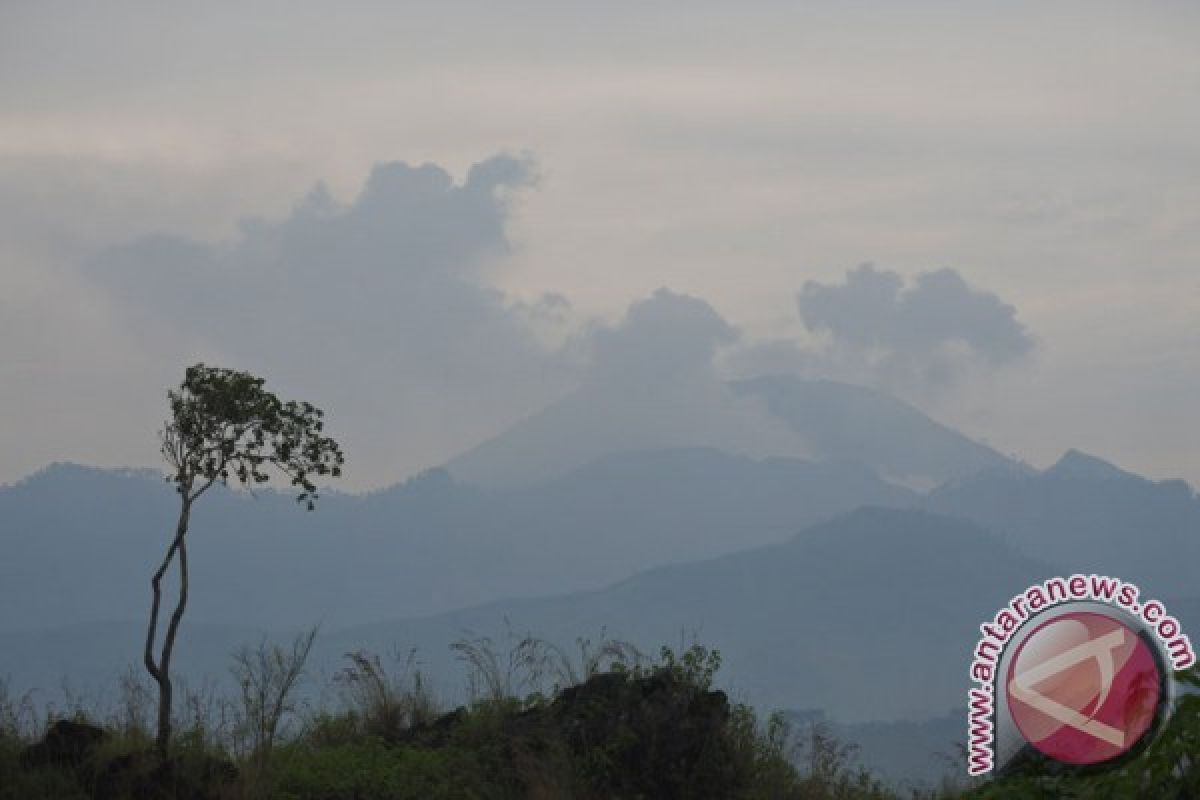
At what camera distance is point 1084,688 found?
7.64 metres

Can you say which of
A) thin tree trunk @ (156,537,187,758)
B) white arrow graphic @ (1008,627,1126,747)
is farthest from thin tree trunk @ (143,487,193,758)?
white arrow graphic @ (1008,627,1126,747)

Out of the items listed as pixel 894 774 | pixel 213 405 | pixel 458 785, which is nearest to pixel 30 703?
pixel 213 405

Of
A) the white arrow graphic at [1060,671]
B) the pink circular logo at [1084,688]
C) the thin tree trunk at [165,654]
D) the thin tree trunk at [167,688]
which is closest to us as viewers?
the pink circular logo at [1084,688]

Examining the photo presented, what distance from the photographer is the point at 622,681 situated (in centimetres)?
1755

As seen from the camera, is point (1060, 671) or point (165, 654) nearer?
point (1060, 671)

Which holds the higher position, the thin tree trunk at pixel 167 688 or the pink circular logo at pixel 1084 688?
the thin tree trunk at pixel 167 688

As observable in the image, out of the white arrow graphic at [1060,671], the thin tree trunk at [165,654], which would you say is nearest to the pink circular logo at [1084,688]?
the white arrow graphic at [1060,671]

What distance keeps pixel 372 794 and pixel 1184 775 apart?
38.0 ft

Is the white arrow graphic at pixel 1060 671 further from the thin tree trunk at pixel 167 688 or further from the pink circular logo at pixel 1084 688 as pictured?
the thin tree trunk at pixel 167 688

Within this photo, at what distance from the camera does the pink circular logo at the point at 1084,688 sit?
23.4 ft

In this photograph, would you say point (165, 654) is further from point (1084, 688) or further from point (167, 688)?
point (1084, 688)

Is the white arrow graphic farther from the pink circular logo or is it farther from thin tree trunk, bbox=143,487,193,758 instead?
thin tree trunk, bbox=143,487,193,758

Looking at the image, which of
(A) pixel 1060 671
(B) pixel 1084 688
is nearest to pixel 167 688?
(A) pixel 1060 671

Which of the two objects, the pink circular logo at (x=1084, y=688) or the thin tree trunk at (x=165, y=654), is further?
the thin tree trunk at (x=165, y=654)
